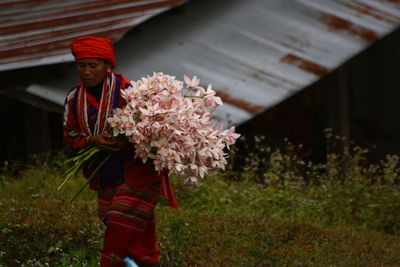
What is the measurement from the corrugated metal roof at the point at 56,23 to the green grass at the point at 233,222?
52.2 inches

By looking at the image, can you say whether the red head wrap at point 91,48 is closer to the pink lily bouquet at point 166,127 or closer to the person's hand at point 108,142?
the pink lily bouquet at point 166,127

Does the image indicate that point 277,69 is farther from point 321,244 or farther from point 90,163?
point 90,163

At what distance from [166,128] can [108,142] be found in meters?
0.38

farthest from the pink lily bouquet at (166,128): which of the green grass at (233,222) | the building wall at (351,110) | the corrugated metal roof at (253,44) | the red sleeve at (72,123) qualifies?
the building wall at (351,110)

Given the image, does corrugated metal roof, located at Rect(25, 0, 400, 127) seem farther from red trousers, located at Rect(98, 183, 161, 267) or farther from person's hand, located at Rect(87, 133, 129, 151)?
person's hand, located at Rect(87, 133, 129, 151)

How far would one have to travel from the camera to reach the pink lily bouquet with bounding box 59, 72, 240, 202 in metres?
4.30

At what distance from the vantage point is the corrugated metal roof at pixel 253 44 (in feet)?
25.7

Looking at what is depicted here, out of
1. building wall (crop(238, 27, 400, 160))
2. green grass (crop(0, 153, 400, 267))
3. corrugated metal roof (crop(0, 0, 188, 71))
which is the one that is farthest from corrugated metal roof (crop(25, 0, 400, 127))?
building wall (crop(238, 27, 400, 160))

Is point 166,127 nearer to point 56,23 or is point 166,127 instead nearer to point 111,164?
point 111,164

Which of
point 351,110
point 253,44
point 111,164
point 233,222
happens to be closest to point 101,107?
point 111,164

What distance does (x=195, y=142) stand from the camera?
14.4ft

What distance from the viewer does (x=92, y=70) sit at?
4512 mm

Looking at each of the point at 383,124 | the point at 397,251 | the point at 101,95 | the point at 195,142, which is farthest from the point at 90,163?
the point at 383,124

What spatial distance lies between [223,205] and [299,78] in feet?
4.90
